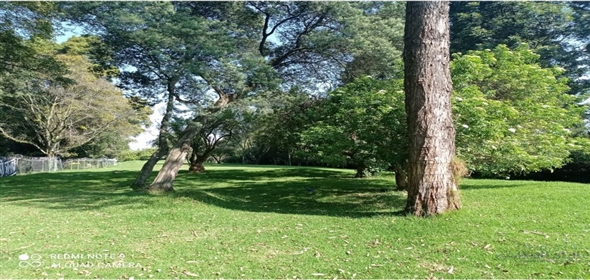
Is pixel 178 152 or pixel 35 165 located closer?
pixel 178 152

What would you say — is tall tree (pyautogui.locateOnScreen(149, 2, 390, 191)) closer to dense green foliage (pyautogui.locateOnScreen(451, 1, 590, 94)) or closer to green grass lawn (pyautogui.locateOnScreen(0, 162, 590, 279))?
green grass lawn (pyautogui.locateOnScreen(0, 162, 590, 279))

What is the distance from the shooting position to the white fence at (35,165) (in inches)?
770

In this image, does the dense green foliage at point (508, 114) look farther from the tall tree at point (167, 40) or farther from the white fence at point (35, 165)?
the white fence at point (35, 165)

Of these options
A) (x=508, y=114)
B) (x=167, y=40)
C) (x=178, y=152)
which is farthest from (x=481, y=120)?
(x=178, y=152)

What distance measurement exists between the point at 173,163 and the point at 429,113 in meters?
7.96

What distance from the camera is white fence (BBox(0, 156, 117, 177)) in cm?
1955

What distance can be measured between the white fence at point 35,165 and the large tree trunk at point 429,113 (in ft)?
70.9

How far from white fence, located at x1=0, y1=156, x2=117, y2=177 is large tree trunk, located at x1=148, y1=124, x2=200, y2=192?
13794 mm

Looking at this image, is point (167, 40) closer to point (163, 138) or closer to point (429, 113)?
point (163, 138)

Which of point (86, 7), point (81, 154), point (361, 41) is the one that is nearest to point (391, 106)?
point (361, 41)

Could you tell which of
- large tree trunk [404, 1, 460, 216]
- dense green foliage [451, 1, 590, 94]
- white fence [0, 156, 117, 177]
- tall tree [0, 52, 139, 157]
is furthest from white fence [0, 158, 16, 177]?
dense green foliage [451, 1, 590, 94]

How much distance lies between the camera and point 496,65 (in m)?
9.95

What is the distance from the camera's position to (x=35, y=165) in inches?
909

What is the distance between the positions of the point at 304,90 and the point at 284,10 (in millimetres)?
2821
